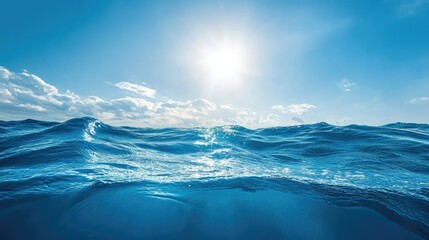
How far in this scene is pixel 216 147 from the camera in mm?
11953

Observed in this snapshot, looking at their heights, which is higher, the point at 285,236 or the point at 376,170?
the point at 376,170

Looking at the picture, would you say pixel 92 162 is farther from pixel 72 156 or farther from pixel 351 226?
pixel 351 226

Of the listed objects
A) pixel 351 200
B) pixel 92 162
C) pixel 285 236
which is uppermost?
pixel 92 162

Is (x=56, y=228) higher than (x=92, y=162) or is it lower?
lower

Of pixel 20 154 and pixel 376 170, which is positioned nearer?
pixel 376 170

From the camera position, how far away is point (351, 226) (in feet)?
12.3

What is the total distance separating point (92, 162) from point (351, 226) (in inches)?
281

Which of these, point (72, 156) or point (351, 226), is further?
point (72, 156)

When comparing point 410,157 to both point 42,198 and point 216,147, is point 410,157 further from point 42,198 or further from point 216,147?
point 42,198

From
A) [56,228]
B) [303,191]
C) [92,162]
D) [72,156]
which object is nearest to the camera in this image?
[56,228]

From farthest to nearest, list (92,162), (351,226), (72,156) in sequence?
(72,156), (92,162), (351,226)

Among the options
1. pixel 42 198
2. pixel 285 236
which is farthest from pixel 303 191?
pixel 42 198

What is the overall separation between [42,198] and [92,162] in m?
2.95

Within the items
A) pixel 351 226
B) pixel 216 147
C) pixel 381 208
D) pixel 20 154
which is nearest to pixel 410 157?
pixel 381 208
